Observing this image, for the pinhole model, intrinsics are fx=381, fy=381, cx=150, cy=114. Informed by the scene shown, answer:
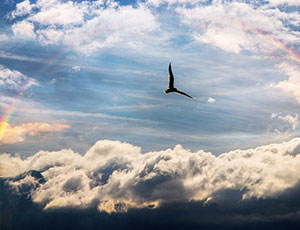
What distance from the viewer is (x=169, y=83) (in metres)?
62.9
